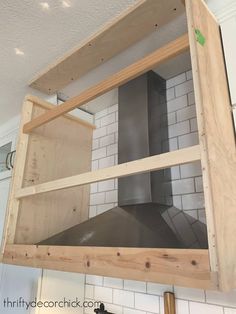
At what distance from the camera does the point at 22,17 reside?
1181mm

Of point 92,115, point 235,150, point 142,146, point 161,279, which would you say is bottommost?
point 161,279

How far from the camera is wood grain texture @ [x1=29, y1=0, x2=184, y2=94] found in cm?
114

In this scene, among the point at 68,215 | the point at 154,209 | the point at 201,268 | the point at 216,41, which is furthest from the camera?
the point at 68,215

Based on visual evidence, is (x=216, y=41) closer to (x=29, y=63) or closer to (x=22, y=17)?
(x=22, y=17)

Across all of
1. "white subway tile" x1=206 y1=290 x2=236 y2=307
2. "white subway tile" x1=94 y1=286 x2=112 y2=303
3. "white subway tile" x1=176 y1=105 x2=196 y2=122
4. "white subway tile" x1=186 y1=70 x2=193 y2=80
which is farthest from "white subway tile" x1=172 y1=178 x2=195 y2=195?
"white subway tile" x1=94 y1=286 x2=112 y2=303

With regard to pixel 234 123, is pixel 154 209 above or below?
below

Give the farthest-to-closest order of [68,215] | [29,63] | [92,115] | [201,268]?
[92,115] → [68,215] → [29,63] → [201,268]

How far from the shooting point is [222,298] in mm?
1090

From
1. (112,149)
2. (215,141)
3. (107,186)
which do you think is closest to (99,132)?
(112,149)

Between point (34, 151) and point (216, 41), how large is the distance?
1.10m

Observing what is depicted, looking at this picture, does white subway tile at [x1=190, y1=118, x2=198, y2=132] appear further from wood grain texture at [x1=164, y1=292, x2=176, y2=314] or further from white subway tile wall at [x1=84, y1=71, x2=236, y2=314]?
wood grain texture at [x1=164, y1=292, x2=176, y2=314]

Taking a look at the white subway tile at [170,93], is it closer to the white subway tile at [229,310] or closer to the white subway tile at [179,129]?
the white subway tile at [179,129]

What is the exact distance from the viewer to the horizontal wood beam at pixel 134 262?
0.67 m

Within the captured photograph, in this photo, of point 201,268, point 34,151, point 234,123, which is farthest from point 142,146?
point 201,268
